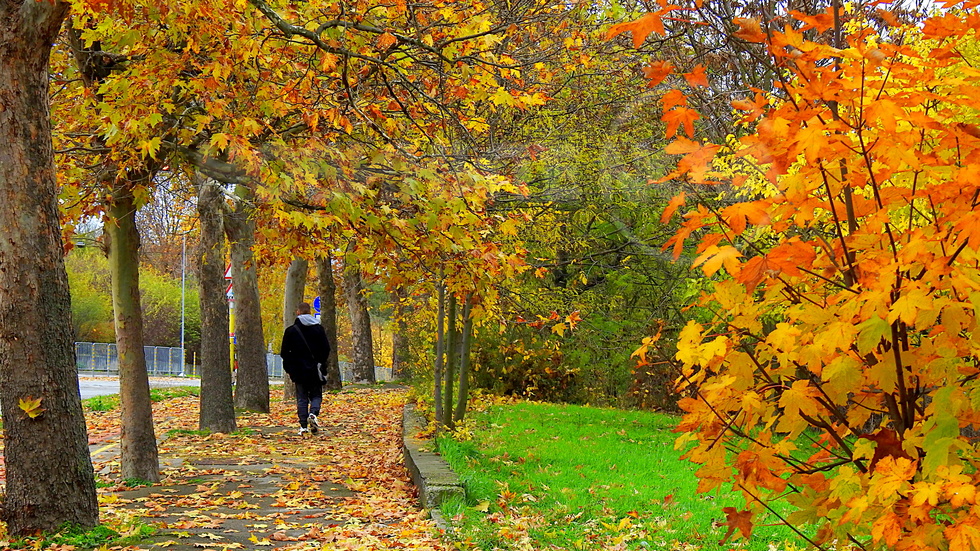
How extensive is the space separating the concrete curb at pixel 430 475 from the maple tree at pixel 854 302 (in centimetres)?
388

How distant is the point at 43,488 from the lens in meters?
6.12

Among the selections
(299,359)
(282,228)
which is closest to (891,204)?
(282,228)

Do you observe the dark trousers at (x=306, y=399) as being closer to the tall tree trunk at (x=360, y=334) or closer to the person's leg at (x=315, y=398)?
the person's leg at (x=315, y=398)

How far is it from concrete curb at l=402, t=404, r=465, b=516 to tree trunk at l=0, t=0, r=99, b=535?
2.61 m

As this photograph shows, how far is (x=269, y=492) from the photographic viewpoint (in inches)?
360

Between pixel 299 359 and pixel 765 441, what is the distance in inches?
447

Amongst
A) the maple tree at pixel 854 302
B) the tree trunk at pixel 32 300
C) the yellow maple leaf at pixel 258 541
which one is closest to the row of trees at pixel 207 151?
the tree trunk at pixel 32 300

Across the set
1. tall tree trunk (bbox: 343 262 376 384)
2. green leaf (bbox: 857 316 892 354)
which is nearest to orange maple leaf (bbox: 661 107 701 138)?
green leaf (bbox: 857 316 892 354)

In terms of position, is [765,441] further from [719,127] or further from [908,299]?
[719,127]

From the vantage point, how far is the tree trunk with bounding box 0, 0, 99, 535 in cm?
597

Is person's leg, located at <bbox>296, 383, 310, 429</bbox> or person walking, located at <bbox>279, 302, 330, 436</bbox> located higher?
person walking, located at <bbox>279, 302, 330, 436</bbox>

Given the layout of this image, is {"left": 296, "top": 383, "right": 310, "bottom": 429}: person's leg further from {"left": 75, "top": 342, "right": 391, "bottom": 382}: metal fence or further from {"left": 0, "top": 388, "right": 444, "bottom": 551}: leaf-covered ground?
{"left": 75, "top": 342, "right": 391, "bottom": 382}: metal fence

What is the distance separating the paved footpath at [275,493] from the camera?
675 centimetres

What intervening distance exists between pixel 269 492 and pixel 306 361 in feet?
15.5
